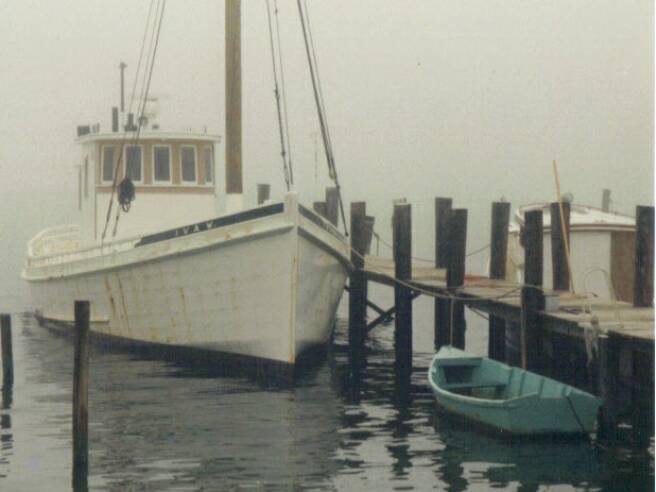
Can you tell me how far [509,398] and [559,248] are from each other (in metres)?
3.69

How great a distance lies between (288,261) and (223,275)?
4.32 ft

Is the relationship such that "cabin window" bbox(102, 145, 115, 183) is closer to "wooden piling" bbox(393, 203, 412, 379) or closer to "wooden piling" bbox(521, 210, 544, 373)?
"wooden piling" bbox(393, 203, 412, 379)

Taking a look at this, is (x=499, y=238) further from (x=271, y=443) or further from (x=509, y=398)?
(x=271, y=443)

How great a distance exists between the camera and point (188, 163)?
1005 inches

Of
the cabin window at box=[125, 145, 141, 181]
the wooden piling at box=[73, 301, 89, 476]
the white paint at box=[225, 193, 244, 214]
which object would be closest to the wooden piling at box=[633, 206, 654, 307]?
the wooden piling at box=[73, 301, 89, 476]

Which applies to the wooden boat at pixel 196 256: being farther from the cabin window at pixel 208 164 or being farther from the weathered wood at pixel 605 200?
the weathered wood at pixel 605 200

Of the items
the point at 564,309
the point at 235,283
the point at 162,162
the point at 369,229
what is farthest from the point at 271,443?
the point at 369,229

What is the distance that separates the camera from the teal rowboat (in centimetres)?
1448

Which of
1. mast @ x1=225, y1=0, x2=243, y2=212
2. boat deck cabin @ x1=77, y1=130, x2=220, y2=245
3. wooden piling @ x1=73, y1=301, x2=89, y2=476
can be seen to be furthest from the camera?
boat deck cabin @ x1=77, y1=130, x2=220, y2=245

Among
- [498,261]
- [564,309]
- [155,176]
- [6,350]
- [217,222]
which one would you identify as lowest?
[6,350]

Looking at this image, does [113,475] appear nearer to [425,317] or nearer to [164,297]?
[164,297]

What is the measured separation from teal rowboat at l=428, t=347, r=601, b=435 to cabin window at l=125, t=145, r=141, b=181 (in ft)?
32.5

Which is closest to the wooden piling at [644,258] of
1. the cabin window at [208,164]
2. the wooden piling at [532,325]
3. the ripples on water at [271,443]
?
the wooden piling at [532,325]

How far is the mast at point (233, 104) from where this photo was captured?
854 inches
